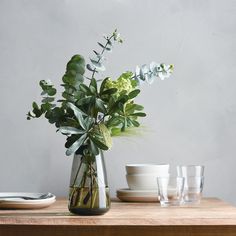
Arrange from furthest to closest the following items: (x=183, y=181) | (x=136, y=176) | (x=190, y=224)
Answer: (x=136, y=176), (x=183, y=181), (x=190, y=224)

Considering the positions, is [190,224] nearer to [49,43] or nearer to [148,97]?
[148,97]

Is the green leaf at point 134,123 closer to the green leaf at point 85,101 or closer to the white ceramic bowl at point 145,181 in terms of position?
the green leaf at point 85,101

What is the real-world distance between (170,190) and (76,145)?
0.41 m

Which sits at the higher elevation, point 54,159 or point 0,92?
point 0,92

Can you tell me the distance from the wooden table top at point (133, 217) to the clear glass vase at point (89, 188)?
0.03 metres

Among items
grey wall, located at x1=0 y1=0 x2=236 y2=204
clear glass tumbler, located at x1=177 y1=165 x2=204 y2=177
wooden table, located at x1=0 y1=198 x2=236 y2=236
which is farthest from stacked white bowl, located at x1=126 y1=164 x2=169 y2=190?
wooden table, located at x1=0 y1=198 x2=236 y2=236

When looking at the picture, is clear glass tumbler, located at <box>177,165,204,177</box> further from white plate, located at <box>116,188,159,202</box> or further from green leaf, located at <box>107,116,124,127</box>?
green leaf, located at <box>107,116,124,127</box>

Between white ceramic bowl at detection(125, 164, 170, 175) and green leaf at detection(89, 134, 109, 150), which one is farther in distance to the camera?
white ceramic bowl at detection(125, 164, 170, 175)

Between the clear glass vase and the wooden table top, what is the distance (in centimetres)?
3

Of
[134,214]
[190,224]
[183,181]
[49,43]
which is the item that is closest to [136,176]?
[183,181]

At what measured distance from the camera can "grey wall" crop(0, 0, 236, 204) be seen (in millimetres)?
2387

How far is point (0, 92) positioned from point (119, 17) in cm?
57

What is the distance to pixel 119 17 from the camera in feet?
7.92

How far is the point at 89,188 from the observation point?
1738 mm
